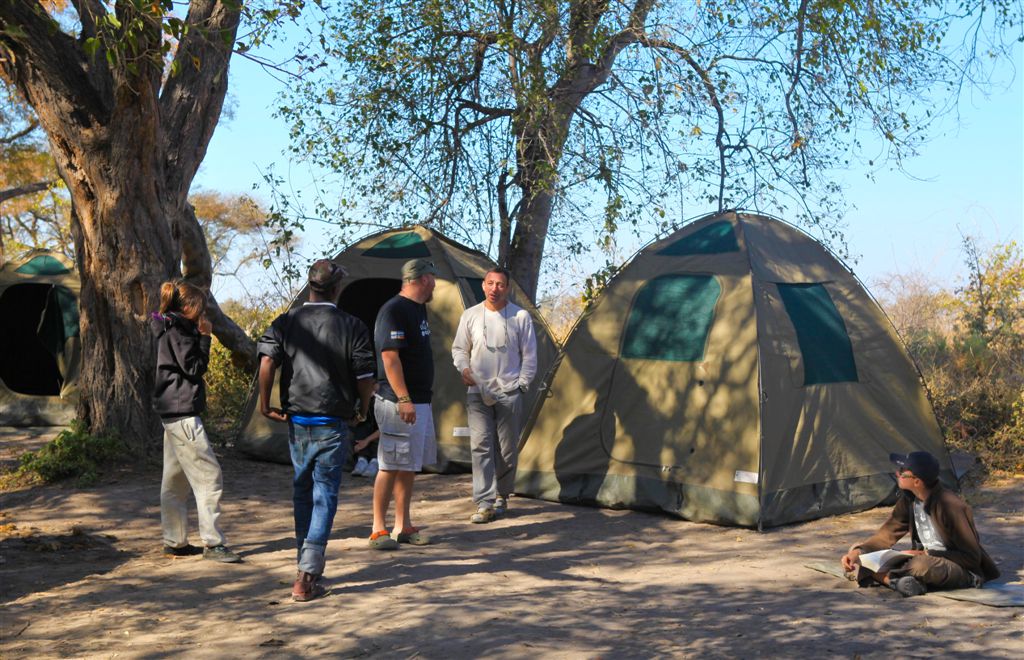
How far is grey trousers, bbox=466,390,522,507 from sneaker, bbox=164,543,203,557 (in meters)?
2.00

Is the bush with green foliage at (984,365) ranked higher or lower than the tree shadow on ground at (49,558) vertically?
higher

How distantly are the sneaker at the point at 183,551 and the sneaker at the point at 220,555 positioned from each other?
17 cm

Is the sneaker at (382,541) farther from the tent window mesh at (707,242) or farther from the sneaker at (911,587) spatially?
the tent window mesh at (707,242)

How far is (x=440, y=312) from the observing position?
404 inches

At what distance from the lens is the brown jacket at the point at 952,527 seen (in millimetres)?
5637

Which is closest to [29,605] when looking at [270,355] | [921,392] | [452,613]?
[270,355]

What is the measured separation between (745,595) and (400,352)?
2.54 m

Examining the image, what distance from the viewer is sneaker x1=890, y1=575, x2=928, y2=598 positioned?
18.6ft

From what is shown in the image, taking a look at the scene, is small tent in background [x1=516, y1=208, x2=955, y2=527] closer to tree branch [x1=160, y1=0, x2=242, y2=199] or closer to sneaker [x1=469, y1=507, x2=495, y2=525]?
sneaker [x1=469, y1=507, x2=495, y2=525]

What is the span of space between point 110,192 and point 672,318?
4.90 m

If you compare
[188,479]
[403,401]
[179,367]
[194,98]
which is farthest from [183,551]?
[194,98]

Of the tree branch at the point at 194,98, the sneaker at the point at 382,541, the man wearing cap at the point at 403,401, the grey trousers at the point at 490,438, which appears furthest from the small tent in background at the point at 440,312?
the sneaker at the point at 382,541

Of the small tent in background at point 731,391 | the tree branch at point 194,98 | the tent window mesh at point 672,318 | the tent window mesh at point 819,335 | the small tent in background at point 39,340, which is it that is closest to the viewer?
the small tent in background at point 731,391

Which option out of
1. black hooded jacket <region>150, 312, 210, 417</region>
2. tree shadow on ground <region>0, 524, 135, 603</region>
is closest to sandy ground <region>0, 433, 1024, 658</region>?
tree shadow on ground <region>0, 524, 135, 603</region>
